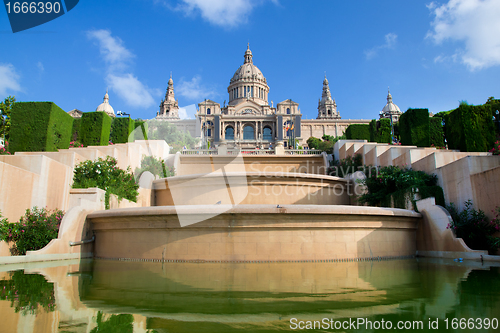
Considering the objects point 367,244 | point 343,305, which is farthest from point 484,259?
point 343,305

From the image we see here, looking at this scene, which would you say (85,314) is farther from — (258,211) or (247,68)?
(247,68)

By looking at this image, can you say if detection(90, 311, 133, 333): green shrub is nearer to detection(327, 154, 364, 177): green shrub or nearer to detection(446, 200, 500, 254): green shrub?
detection(446, 200, 500, 254): green shrub

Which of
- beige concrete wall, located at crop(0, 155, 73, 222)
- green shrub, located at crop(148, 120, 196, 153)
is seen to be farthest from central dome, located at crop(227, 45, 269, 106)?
beige concrete wall, located at crop(0, 155, 73, 222)

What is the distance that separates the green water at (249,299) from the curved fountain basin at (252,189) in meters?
6.54

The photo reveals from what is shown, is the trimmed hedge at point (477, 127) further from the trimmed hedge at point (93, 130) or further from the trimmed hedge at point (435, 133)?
the trimmed hedge at point (93, 130)

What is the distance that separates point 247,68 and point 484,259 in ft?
353

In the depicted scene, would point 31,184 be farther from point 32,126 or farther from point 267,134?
point 267,134

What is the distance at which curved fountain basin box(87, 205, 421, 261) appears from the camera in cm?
780

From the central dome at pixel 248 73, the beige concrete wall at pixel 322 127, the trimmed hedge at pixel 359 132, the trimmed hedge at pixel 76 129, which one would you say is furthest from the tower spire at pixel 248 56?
the trimmed hedge at pixel 76 129

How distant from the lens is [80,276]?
20.2ft

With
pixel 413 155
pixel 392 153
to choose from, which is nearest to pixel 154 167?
pixel 392 153

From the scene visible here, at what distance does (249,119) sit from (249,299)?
82555mm

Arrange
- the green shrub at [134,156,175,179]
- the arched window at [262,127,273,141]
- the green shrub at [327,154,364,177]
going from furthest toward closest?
the arched window at [262,127,273,141] → the green shrub at [327,154,364,177] → the green shrub at [134,156,175,179]

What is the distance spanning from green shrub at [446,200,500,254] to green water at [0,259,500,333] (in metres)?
2.63
